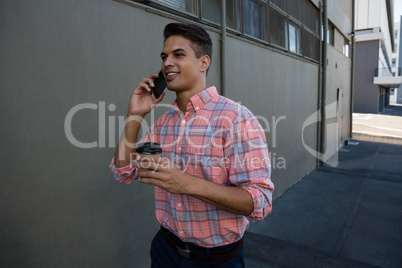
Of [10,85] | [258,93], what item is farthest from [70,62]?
[258,93]

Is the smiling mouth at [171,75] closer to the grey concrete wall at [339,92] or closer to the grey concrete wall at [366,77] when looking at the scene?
the grey concrete wall at [339,92]

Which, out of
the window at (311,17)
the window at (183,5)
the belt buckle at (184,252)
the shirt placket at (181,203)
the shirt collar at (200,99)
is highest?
the window at (311,17)

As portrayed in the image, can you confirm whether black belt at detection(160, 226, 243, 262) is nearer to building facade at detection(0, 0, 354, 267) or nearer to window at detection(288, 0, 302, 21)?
building facade at detection(0, 0, 354, 267)

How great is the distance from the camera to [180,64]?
5.65ft

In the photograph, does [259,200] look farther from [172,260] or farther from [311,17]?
[311,17]

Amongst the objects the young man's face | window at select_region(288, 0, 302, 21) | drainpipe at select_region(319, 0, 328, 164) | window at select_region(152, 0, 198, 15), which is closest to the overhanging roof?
drainpipe at select_region(319, 0, 328, 164)

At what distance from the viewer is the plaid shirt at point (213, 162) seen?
1464 mm

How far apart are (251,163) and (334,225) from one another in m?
4.38

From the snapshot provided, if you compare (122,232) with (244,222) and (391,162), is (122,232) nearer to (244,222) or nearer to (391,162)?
(244,222)

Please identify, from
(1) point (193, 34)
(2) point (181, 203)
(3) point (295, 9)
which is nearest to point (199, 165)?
(2) point (181, 203)

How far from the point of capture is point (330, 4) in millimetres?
9508

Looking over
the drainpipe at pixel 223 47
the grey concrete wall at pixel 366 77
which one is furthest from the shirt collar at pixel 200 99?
the grey concrete wall at pixel 366 77

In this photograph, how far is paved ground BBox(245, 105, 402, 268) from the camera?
3.93 m

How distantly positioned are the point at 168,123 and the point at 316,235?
12.7 feet
